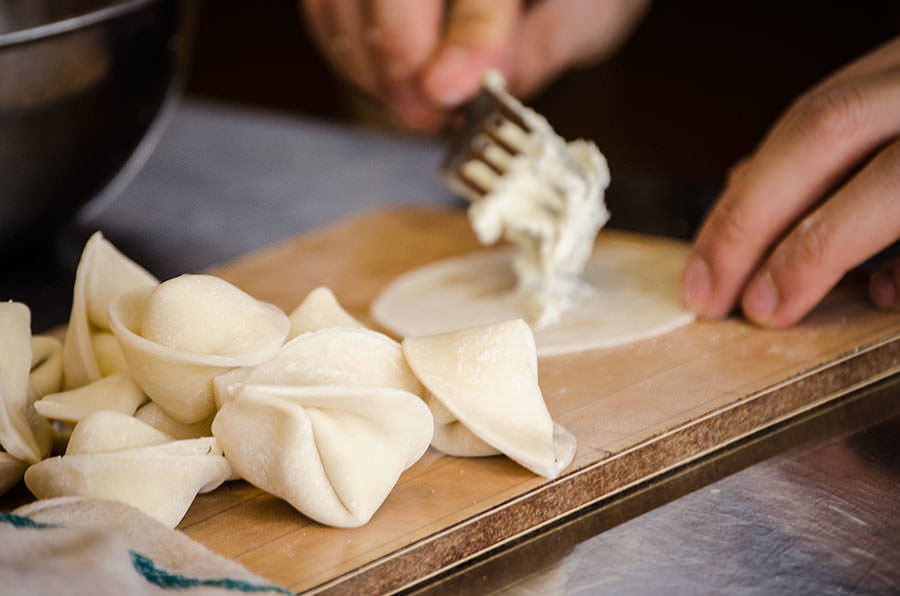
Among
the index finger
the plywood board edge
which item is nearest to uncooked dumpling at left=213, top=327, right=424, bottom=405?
the plywood board edge

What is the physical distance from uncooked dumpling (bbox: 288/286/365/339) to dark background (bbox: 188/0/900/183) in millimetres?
1329

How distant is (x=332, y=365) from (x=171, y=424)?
160mm

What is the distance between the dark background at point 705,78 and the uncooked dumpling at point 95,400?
4.94 ft

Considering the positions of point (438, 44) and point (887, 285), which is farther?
point (438, 44)

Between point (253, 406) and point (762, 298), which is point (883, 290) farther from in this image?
point (253, 406)

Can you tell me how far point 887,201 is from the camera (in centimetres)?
110

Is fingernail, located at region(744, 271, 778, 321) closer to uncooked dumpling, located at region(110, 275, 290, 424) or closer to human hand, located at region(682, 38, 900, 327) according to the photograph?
human hand, located at region(682, 38, 900, 327)

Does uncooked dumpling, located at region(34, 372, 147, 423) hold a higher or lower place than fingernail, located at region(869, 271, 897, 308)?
higher

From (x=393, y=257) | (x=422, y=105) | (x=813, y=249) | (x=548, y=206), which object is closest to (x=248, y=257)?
(x=393, y=257)

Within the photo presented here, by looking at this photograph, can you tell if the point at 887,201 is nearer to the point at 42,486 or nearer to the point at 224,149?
the point at 42,486

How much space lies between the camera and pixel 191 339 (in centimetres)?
86

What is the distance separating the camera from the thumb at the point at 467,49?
4.99 ft

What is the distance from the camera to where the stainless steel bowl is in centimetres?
125

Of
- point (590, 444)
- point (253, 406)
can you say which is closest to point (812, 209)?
point (590, 444)
